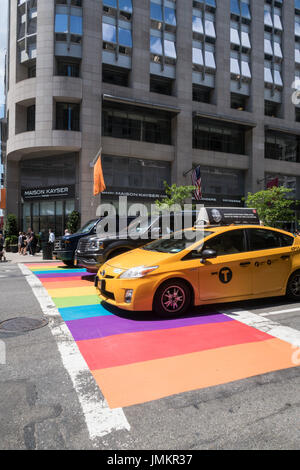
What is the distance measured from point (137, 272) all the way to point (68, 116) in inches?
990

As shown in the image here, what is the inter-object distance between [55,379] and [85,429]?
0.97 meters

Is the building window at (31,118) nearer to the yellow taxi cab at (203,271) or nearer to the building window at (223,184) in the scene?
the building window at (223,184)

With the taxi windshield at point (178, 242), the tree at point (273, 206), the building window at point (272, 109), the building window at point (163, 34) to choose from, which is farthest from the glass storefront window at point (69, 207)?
the building window at point (272, 109)

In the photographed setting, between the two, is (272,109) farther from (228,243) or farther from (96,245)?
(228,243)

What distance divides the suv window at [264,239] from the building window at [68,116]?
24.1 meters

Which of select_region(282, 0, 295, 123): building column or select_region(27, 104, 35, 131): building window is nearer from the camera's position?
select_region(27, 104, 35, 131): building window

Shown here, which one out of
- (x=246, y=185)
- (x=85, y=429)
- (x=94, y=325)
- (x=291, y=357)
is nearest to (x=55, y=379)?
(x=85, y=429)

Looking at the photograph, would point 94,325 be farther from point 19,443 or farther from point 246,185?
point 246,185

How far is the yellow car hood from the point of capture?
554 cm

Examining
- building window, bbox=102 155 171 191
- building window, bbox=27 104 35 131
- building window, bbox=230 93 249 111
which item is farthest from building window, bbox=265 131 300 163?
building window, bbox=27 104 35 131

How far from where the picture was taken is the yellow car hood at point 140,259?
554 cm

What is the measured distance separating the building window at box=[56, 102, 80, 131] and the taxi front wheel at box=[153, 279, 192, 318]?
24752mm

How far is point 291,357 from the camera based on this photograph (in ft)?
12.4

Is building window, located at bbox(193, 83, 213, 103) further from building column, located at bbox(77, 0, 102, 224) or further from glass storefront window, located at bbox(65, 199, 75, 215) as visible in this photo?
glass storefront window, located at bbox(65, 199, 75, 215)
